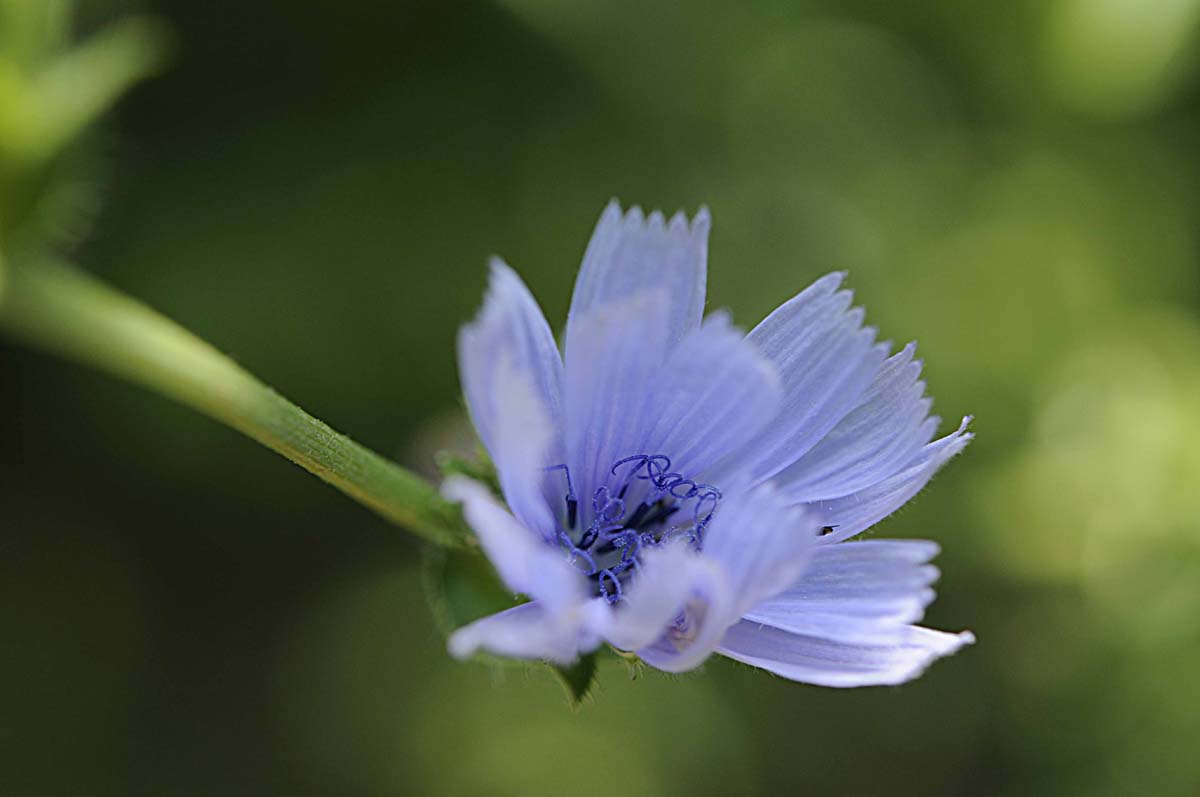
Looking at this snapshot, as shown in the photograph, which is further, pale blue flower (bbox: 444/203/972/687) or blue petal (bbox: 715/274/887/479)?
blue petal (bbox: 715/274/887/479)

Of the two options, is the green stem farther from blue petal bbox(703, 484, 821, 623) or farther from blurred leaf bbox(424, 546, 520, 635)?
blue petal bbox(703, 484, 821, 623)

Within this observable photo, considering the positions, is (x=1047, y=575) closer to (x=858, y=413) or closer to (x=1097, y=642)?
(x=1097, y=642)

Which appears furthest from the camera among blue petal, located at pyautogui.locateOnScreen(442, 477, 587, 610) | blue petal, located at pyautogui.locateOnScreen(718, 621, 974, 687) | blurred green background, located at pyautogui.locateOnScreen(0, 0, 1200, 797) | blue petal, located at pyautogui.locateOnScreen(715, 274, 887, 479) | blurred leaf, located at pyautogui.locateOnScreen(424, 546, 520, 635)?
blurred green background, located at pyautogui.locateOnScreen(0, 0, 1200, 797)

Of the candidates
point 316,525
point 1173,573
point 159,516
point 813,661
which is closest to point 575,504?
point 813,661

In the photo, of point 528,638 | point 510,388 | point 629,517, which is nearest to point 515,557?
point 528,638

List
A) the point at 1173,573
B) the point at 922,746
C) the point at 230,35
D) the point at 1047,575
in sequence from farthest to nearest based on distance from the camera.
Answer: the point at 922,746
the point at 230,35
the point at 1047,575
the point at 1173,573

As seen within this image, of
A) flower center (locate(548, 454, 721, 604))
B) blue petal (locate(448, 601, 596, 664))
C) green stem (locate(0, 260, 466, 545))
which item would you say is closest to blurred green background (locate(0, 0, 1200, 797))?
green stem (locate(0, 260, 466, 545))

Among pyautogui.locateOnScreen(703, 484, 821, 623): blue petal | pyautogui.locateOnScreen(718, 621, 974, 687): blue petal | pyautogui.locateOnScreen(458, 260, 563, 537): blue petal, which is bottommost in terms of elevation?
pyautogui.locateOnScreen(718, 621, 974, 687): blue petal
